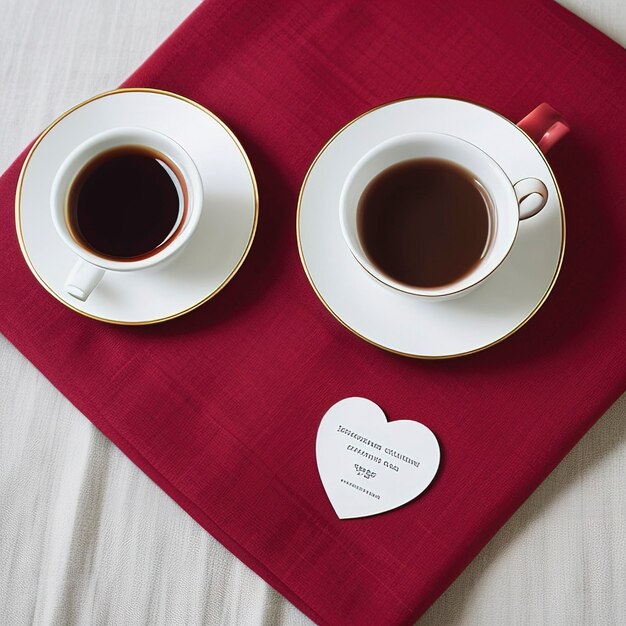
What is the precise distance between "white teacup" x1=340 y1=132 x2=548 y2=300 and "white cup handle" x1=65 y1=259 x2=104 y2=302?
25 cm

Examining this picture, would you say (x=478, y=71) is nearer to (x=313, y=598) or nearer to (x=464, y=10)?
(x=464, y=10)

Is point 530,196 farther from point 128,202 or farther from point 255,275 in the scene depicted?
point 128,202

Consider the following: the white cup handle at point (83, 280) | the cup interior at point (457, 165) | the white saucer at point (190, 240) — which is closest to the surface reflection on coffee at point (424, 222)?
the cup interior at point (457, 165)

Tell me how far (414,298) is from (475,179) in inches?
5.2

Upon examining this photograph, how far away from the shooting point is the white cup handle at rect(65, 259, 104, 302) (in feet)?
2.26

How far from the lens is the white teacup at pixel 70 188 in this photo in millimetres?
683

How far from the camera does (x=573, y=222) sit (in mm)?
763

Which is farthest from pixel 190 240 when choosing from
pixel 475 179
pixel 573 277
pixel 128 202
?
pixel 573 277

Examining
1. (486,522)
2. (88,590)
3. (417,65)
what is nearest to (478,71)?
(417,65)

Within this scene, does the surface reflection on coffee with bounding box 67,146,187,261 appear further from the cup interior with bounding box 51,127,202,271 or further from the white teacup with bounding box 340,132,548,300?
the white teacup with bounding box 340,132,548,300

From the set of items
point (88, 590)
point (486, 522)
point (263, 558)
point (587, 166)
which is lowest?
point (88, 590)

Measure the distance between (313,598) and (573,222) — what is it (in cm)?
49

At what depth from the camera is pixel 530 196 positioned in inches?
26.9

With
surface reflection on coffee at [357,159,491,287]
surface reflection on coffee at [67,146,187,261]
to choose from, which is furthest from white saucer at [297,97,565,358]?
surface reflection on coffee at [67,146,187,261]
